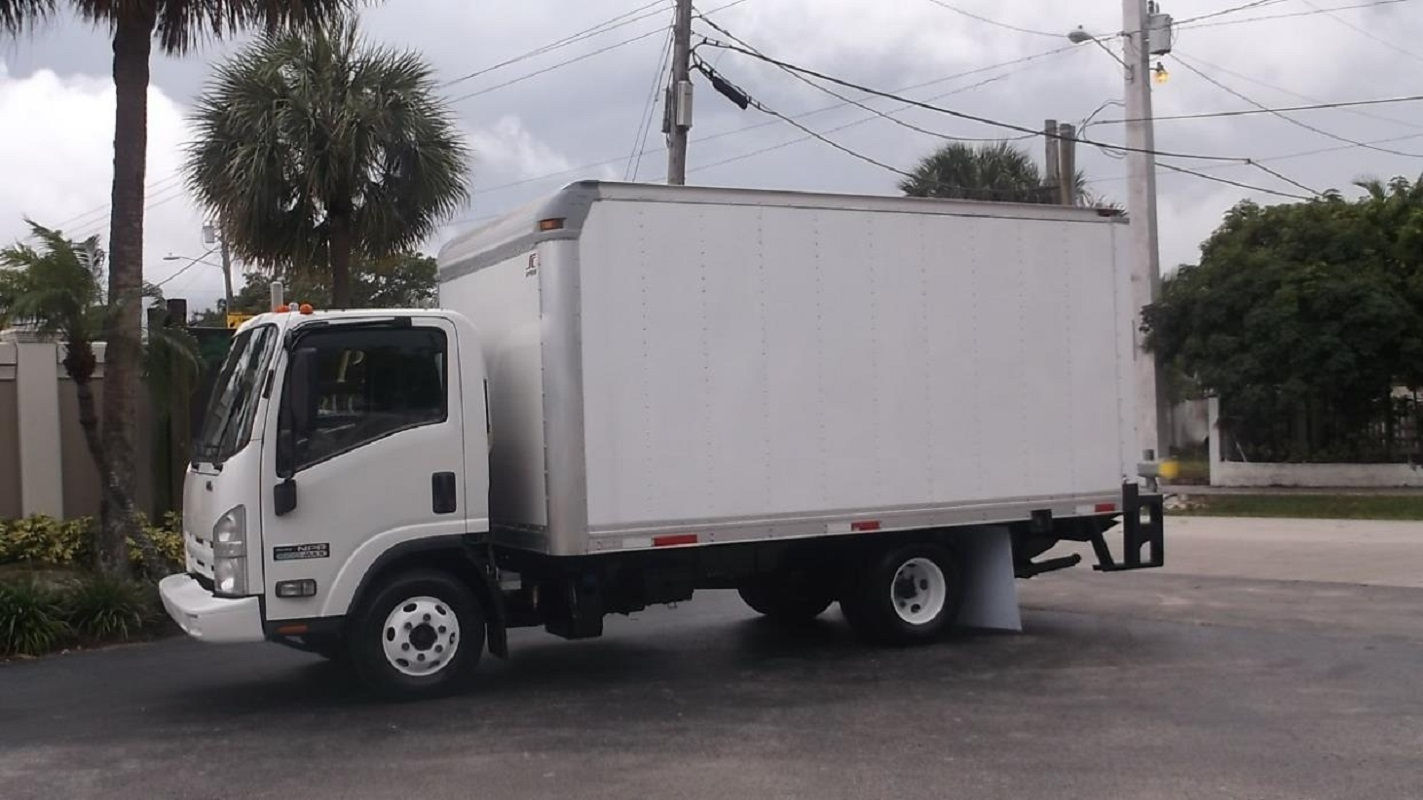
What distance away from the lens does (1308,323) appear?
22.4 m

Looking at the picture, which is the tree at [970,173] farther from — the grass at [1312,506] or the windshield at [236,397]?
the windshield at [236,397]

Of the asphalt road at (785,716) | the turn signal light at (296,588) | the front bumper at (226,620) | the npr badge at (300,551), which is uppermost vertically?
the npr badge at (300,551)

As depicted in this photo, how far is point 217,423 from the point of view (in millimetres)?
9484

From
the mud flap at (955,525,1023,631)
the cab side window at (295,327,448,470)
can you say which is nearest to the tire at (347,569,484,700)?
the cab side window at (295,327,448,470)

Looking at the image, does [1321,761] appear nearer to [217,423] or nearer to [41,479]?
[217,423]

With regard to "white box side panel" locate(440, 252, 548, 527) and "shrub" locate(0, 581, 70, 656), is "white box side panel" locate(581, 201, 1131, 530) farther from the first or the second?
"shrub" locate(0, 581, 70, 656)

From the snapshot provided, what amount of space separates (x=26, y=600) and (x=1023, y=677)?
758cm

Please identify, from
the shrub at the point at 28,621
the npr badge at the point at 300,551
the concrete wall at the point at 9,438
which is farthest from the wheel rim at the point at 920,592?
the concrete wall at the point at 9,438

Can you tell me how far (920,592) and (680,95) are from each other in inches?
447

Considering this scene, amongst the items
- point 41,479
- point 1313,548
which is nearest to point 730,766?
point 41,479

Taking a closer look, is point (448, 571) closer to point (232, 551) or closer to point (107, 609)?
point (232, 551)

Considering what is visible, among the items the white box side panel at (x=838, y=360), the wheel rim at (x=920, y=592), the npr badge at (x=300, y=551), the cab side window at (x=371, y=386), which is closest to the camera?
the npr badge at (x=300, y=551)

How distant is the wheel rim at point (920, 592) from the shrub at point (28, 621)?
21.4ft

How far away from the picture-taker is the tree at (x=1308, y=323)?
22125 millimetres
